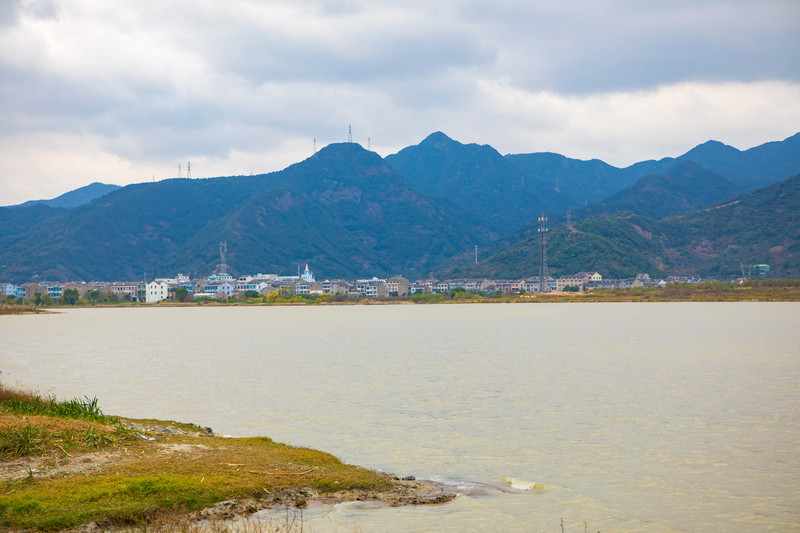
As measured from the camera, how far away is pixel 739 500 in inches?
558

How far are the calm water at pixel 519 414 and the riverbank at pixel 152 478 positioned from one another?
107 cm

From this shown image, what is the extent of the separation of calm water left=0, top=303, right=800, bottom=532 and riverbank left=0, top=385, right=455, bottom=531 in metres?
1.07

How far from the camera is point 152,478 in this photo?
42.7 feet

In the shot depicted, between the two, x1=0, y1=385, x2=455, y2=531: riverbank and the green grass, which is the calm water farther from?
the green grass

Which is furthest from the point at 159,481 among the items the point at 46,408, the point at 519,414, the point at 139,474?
the point at 519,414

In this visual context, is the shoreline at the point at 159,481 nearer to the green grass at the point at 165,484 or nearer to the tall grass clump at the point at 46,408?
the green grass at the point at 165,484

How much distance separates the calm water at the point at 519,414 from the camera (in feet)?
45.0

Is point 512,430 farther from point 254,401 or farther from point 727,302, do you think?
point 727,302

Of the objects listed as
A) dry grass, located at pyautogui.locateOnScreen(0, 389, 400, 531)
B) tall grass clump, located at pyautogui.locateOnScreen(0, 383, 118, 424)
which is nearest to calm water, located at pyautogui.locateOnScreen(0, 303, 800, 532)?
dry grass, located at pyautogui.locateOnScreen(0, 389, 400, 531)

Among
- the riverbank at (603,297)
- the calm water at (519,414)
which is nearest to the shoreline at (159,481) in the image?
the calm water at (519,414)

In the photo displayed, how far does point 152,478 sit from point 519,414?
14139 millimetres

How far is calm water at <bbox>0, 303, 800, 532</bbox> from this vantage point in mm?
13703

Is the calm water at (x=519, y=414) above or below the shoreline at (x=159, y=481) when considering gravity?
below

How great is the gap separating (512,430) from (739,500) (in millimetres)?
7933
